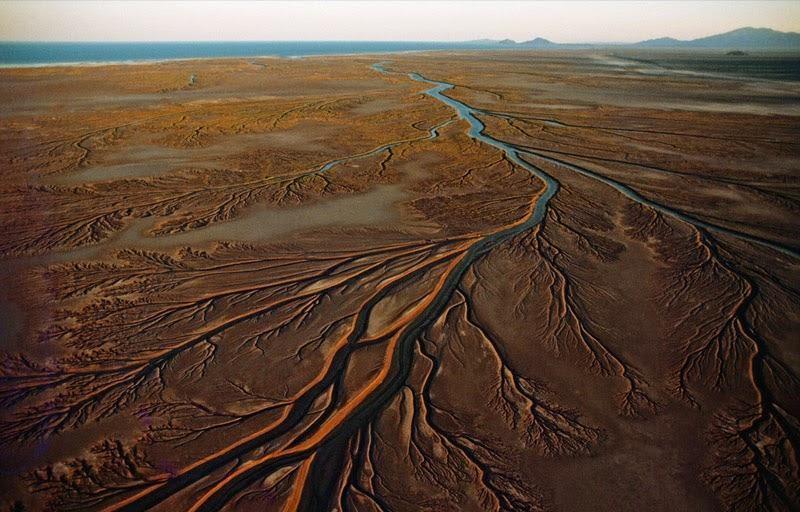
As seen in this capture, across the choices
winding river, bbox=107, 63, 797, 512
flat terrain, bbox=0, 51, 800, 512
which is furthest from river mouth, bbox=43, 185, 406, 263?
winding river, bbox=107, 63, 797, 512

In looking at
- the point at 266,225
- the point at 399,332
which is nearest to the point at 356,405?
the point at 399,332

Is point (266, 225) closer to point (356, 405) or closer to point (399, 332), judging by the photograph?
point (399, 332)

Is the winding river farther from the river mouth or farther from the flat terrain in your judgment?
the river mouth

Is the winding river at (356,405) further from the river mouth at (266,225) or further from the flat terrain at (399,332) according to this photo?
the river mouth at (266,225)

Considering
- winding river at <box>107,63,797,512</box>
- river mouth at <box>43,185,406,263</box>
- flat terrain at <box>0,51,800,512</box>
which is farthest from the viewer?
river mouth at <box>43,185,406,263</box>

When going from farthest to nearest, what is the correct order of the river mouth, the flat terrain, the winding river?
the river mouth < the flat terrain < the winding river

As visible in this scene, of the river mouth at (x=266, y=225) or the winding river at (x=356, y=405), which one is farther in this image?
the river mouth at (x=266, y=225)

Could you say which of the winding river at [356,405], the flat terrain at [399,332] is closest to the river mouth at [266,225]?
the flat terrain at [399,332]

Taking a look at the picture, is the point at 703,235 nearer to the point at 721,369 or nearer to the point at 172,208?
the point at 721,369

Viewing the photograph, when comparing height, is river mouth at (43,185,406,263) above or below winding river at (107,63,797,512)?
above

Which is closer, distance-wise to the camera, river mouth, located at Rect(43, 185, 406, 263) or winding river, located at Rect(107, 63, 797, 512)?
winding river, located at Rect(107, 63, 797, 512)
